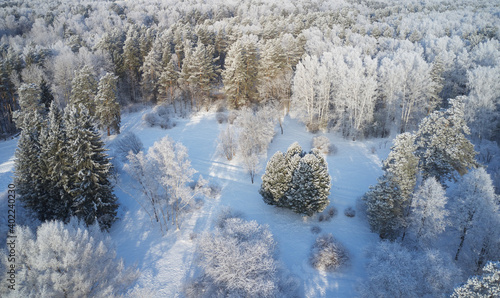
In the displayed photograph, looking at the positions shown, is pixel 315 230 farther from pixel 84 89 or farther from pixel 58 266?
pixel 84 89

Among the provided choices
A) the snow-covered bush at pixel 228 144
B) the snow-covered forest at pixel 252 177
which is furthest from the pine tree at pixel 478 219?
the snow-covered bush at pixel 228 144

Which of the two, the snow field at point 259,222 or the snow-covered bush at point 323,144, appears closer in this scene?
the snow field at point 259,222

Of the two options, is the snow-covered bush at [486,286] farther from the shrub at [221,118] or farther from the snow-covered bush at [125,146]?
the shrub at [221,118]

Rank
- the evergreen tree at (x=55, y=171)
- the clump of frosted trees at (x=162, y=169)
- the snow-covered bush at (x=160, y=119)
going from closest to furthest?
the clump of frosted trees at (x=162, y=169)
the evergreen tree at (x=55, y=171)
the snow-covered bush at (x=160, y=119)

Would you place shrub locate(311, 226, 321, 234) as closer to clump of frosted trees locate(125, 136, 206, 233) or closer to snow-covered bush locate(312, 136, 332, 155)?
clump of frosted trees locate(125, 136, 206, 233)

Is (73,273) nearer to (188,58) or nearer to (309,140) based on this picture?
(309,140)

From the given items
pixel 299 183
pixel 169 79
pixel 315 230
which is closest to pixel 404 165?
pixel 299 183

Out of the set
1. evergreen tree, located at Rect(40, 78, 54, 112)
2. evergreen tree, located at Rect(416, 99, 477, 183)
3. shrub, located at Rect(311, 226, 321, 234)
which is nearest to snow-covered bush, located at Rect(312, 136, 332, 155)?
evergreen tree, located at Rect(416, 99, 477, 183)

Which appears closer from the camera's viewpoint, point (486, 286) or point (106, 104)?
point (486, 286)
